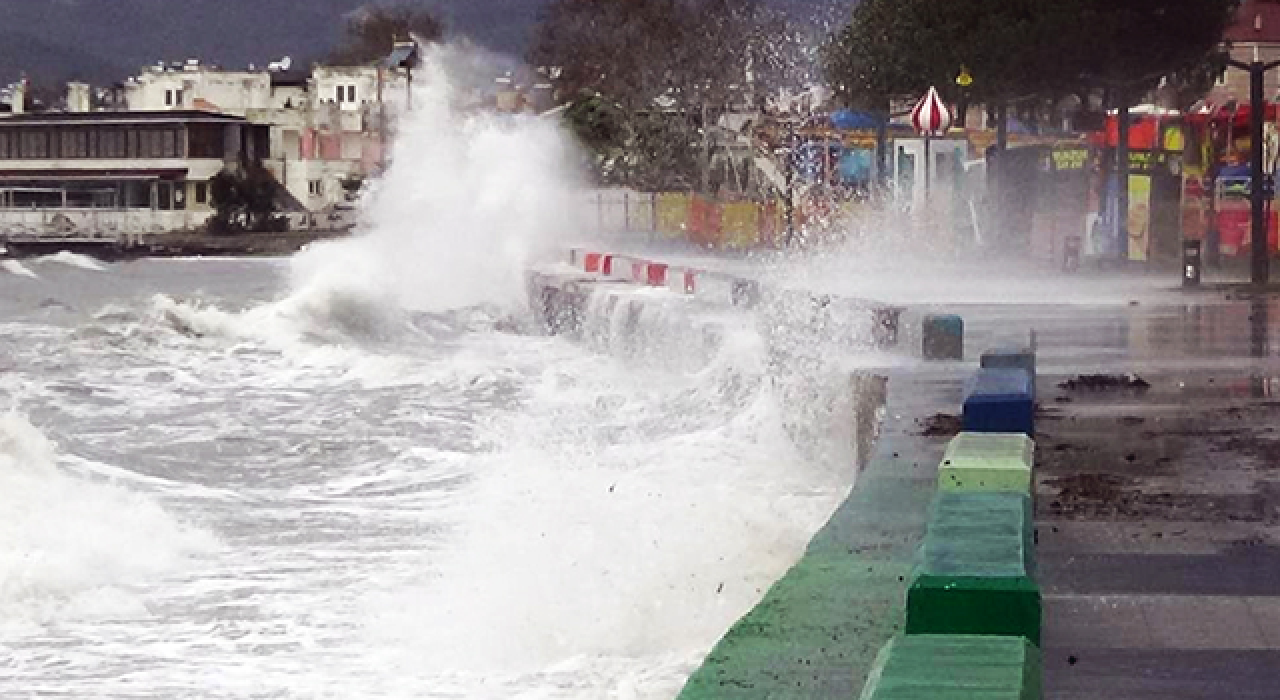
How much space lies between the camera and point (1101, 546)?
29.2ft

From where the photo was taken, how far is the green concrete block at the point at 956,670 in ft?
16.4

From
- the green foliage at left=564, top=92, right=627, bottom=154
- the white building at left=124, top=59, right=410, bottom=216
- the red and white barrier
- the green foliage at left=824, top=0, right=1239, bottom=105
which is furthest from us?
the white building at left=124, top=59, right=410, bottom=216

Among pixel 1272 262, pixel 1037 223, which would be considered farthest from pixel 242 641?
pixel 1037 223

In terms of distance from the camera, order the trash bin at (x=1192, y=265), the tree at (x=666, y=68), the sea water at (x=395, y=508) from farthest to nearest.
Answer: the tree at (x=666, y=68), the trash bin at (x=1192, y=265), the sea water at (x=395, y=508)

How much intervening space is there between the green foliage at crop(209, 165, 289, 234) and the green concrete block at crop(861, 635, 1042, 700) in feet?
309

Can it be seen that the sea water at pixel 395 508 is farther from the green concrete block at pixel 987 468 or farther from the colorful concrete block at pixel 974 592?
the colorful concrete block at pixel 974 592

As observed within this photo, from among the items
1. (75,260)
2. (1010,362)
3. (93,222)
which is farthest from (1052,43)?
(93,222)

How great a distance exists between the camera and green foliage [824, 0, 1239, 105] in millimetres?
37938

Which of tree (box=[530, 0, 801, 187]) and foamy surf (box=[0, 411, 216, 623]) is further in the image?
tree (box=[530, 0, 801, 187])

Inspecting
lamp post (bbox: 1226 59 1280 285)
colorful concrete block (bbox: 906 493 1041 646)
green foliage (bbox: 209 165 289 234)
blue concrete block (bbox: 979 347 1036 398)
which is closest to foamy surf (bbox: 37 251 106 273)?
green foliage (bbox: 209 165 289 234)

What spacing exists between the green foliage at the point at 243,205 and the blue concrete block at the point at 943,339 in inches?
3268

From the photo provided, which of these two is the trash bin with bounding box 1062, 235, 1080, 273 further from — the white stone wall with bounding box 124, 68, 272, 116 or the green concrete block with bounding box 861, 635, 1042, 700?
the white stone wall with bounding box 124, 68, 272, 116

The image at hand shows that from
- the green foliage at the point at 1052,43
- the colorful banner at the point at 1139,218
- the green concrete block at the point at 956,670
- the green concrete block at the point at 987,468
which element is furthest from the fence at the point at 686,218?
the green concrete block at the point at 956,670

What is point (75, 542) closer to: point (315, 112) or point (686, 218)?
point (686, 218)
